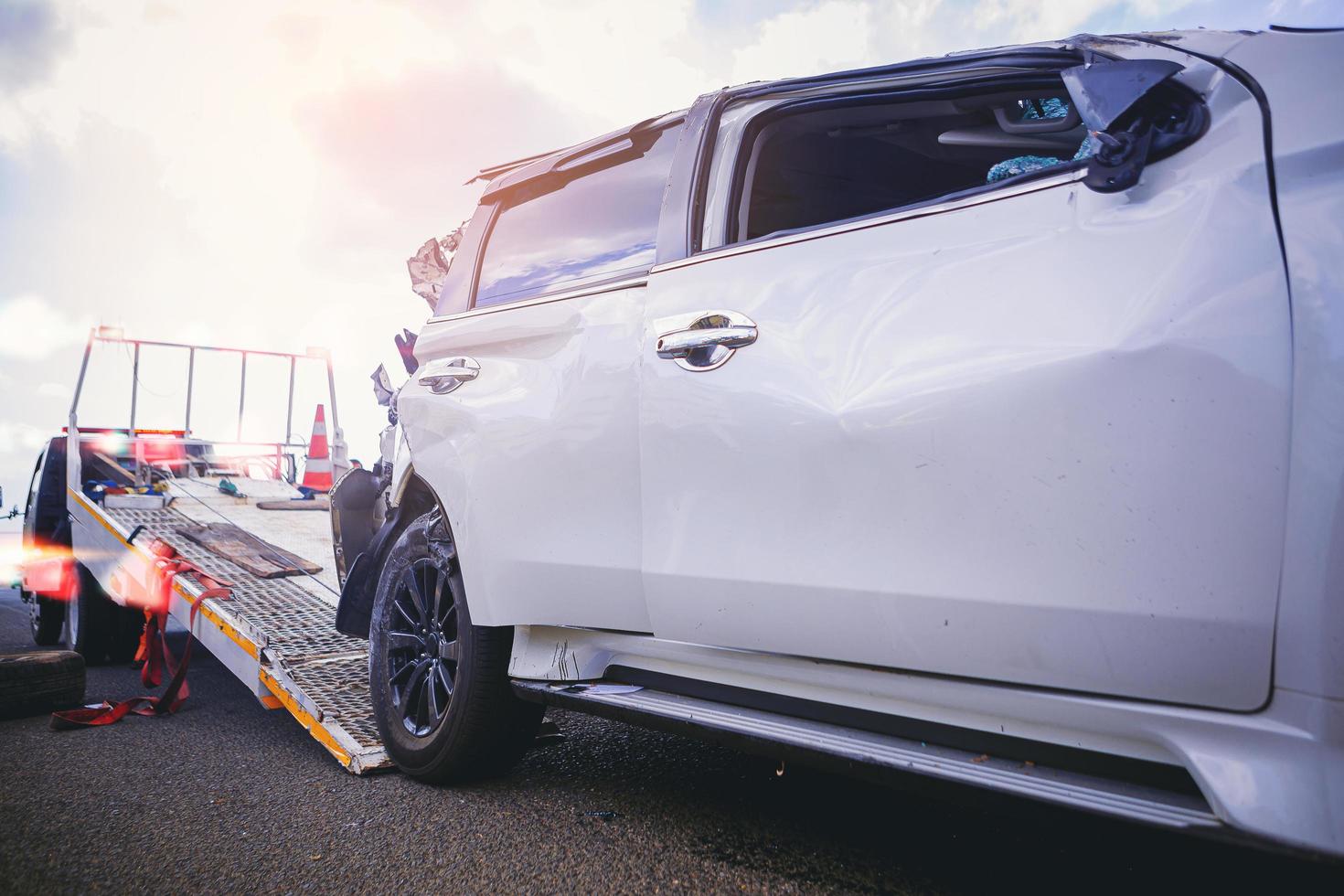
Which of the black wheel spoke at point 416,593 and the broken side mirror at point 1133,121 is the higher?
the broken side mirror at point 1133,121

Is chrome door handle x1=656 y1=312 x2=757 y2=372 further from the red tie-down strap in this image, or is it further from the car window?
the red tie-down strap

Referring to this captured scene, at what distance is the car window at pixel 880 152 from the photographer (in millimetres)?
1897

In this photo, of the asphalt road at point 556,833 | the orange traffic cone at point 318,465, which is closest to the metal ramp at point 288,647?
the asphalt road at point 556,833

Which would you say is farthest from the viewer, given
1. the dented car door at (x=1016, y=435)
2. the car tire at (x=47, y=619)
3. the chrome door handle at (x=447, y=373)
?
the car tire at (x=47, y=619)

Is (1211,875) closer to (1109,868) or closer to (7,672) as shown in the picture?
(1109,868)

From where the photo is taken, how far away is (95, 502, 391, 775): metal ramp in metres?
2.94

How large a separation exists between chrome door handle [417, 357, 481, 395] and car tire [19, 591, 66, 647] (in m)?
4.74

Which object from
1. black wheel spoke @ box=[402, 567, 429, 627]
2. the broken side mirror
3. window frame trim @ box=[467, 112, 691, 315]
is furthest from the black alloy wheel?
the broken side mirror

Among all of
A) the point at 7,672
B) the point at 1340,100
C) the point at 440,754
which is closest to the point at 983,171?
the point at 1340,100

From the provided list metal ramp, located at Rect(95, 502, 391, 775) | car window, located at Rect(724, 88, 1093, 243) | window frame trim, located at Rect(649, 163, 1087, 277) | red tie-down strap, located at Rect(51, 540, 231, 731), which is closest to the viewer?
window frame trim, located at Rect(649, 163, 1087, 277)

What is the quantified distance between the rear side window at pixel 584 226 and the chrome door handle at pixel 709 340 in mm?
A: 350

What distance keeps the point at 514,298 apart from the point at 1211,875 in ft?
7.88

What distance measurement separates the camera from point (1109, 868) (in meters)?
1.98

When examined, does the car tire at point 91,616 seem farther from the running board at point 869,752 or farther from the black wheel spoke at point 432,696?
the running board at point 869,752
